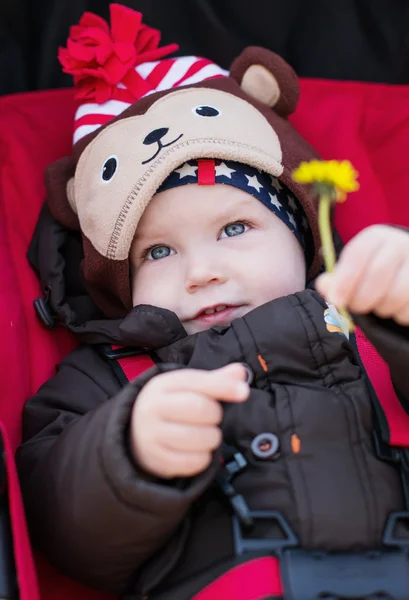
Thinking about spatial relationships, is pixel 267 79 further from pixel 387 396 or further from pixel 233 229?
pixel 387 396

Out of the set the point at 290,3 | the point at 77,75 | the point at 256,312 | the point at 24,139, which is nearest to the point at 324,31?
the point at 290,3

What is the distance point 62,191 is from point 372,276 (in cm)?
79

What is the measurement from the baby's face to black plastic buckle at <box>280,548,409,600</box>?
390 mm

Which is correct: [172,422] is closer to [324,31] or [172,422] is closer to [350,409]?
[350,409]

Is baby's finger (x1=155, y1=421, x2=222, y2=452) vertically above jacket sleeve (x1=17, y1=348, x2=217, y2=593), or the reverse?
baby's finger (x1=155, y1=421, x2=222, y2=452)

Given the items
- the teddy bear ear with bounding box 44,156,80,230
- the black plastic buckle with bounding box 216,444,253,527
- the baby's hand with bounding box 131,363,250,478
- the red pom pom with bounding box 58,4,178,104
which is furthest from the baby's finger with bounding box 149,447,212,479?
the red pom pom with bounding box 58,4,178,104

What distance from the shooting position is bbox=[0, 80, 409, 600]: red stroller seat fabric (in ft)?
4.41

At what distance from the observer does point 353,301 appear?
0.81 meters

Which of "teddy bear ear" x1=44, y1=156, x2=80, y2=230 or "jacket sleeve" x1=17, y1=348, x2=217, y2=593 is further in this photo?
"teddy bear ear" x1=44, y1=156, x2=80, y2=230

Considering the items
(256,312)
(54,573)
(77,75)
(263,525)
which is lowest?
(54,573)

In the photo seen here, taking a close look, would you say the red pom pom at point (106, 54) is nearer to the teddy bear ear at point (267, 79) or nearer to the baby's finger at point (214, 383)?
the teddy bear ear at point (267, 79)

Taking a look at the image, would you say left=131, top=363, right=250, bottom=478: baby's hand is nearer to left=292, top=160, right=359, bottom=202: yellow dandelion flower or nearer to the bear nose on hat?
left=292, top=160, right=359, bottom=202: yellow dandelion flower

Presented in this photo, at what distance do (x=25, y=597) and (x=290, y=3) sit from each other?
1.27 m

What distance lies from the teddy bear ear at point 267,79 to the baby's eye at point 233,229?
11.6 inches
